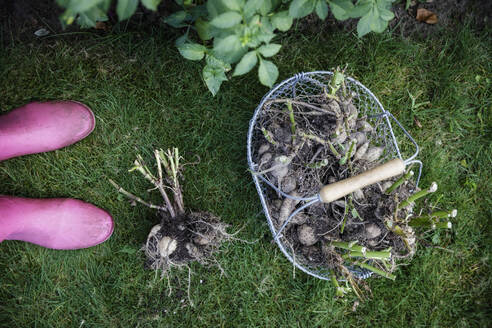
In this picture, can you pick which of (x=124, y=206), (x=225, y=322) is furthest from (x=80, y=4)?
(x=225, y=322)

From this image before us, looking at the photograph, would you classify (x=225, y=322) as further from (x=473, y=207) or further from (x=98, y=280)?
(x=473, y=207)

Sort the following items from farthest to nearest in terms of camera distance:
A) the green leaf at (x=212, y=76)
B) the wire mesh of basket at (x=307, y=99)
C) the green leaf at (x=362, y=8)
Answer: the wire mesh of basket at (x=307, y=99) < the green leaf at (x=212, y=76) < the green leaf at (x=362, y=8)

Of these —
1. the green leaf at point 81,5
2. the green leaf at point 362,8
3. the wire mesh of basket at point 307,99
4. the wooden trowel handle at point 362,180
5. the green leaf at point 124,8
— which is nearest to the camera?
the green leaf at point 81,5

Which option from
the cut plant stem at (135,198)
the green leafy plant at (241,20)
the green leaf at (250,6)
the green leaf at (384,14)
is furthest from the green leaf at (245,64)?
the cut plant stem at (135,198)

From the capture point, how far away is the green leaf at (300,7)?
117 centimetres

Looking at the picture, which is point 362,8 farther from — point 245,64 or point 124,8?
point 124,8

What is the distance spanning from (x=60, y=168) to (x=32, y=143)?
158 mm

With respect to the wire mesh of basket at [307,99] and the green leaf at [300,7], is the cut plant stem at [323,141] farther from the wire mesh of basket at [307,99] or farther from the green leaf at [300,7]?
the green leaf at [300,7]

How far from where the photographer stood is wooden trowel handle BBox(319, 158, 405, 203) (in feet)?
3.80

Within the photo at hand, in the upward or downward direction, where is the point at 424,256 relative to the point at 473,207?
downward

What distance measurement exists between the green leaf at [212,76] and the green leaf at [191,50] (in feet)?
0.18

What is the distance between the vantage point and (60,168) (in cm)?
174

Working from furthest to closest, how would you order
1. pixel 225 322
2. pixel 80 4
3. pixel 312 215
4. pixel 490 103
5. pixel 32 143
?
pixel 490 103 → pixel 225 322 → pixel 32 143 → pixel 312 215 → pixel 80 4

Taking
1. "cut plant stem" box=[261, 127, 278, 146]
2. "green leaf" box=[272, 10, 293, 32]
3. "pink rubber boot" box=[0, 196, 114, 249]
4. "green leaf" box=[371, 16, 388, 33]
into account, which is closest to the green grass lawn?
"pink rubber boot" box=[0, 196, 114, 249]
